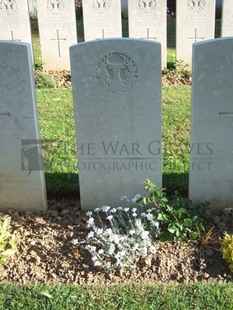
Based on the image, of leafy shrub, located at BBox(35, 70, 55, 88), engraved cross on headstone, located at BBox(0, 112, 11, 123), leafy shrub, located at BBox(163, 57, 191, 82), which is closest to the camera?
engraved cross on headstone, located at BBox(0, 112, 11, 123)

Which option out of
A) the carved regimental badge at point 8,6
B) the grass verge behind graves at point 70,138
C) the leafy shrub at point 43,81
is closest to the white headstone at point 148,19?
the grass verge behind graves at point 70,138

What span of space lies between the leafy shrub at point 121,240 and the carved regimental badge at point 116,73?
102 cm

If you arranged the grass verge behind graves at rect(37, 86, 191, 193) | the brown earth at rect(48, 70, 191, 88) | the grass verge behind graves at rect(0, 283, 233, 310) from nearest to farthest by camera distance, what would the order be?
1. the grass verge behind graves at rect(0, 283, 233, 310)
2. the grass verge behind graves at rect(37, 86, 191, 193)
3. the brown earth at rect(48, 70, 191, 88)

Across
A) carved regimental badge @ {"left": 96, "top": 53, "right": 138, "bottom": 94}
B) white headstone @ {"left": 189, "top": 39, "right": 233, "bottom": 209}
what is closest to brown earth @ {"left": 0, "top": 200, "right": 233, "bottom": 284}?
white headstone @ {"left": 189, "top": 39, "right": 233, "bottom": 209}

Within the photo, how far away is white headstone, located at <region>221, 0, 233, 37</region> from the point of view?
855cm

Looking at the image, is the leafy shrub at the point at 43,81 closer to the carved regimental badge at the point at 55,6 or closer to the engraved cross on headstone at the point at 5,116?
the carved regimental badge at the point at 55,6

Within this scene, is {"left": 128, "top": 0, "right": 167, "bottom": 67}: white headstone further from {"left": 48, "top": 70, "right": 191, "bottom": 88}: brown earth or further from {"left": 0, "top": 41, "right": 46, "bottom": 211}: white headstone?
{"left": 0, "top": 41, "right": 46, "bottom": 211}: white headstone

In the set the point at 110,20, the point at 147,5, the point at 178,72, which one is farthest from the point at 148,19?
the point at 178,72

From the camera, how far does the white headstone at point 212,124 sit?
11.3 feet

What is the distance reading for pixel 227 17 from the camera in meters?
8.65

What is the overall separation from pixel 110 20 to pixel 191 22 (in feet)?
5.29

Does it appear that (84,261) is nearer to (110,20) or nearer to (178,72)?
(178,72)

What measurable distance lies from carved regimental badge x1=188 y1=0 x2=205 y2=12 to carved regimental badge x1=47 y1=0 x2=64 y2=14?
2.52 meters

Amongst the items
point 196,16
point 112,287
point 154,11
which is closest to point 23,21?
point 154,11
